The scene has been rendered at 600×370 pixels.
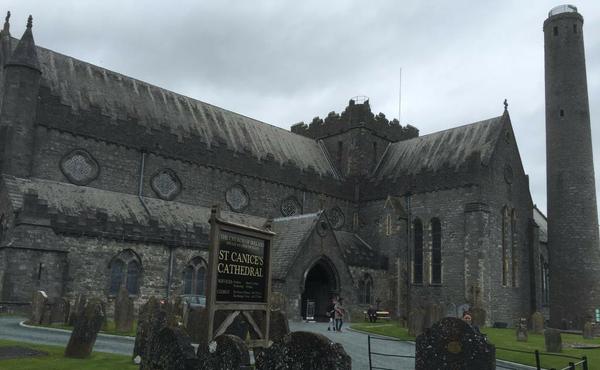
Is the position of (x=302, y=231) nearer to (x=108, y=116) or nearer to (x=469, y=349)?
(x=108, y=116)

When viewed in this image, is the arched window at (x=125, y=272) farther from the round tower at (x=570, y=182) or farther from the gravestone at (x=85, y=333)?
the round tower at (x=570, y=182)

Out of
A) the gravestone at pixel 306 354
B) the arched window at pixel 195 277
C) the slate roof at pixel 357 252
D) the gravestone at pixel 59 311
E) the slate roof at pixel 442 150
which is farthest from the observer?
the slate roof at pixel 442 150

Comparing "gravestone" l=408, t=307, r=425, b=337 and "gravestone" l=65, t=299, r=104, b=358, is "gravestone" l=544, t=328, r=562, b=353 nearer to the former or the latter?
"gravestone" l=408, t=307, r=425, b=337

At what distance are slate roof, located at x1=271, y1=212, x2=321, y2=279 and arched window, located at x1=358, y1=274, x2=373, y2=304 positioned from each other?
599 cm

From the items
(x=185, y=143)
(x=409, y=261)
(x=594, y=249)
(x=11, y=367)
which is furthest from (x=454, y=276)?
(x=11, y=367)

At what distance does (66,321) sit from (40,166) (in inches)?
367

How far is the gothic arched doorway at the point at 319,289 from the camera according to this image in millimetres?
28938

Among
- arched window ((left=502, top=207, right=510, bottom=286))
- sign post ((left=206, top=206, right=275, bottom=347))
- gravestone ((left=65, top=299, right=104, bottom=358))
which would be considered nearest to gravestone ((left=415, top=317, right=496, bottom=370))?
sign post ((left=206, top=206, right=275, bottom=347))

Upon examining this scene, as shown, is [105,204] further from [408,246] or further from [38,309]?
[408,246]

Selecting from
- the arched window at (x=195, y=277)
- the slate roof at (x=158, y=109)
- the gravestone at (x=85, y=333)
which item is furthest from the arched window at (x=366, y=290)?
the gravestone at (x=85, y=333)

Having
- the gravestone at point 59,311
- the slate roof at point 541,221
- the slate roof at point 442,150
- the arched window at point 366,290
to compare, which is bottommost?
the gravestone at point 59,311

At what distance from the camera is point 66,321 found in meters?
18.5

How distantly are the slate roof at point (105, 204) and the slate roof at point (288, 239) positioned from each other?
10.4 feet

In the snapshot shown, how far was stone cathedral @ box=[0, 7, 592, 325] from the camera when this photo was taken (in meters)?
23.5
